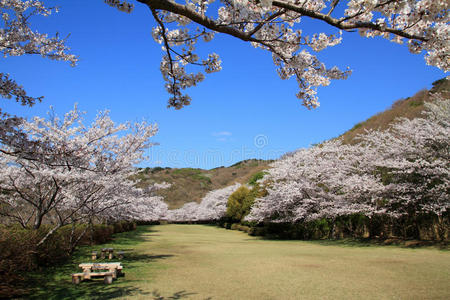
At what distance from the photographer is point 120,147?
372 inches

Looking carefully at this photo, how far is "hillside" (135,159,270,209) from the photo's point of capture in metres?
72.9

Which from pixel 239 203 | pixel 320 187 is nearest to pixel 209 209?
pixel 239 203

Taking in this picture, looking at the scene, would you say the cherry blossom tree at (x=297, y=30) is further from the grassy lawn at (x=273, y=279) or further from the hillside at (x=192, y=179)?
the hillside at (x=192, y=179)

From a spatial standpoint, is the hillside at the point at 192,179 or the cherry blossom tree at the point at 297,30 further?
the hillside at the point at 192,179

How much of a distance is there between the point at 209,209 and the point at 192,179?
43362 millimetres

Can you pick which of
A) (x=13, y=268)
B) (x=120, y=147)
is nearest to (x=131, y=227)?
(x=120, y=147)

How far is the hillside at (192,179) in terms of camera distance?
7294 centimetres

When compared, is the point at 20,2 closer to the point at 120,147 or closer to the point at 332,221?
the point at 120,147

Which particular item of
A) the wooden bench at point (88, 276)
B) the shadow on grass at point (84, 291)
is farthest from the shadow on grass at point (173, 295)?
the wooden bench at point (88, 276)

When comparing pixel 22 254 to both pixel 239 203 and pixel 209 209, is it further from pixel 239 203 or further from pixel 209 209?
pixel 209 209

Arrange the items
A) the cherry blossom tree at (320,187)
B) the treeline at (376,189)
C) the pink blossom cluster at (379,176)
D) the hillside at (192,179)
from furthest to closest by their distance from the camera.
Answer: the hillside at (192,179)
the cherry blossom tree at (320,187)
the treeline at (376,189)
the pink blossom cluster at (379,176)

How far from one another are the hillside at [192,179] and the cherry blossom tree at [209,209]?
12209 millimetres

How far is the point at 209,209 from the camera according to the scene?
43.8m

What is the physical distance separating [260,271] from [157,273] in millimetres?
2653
